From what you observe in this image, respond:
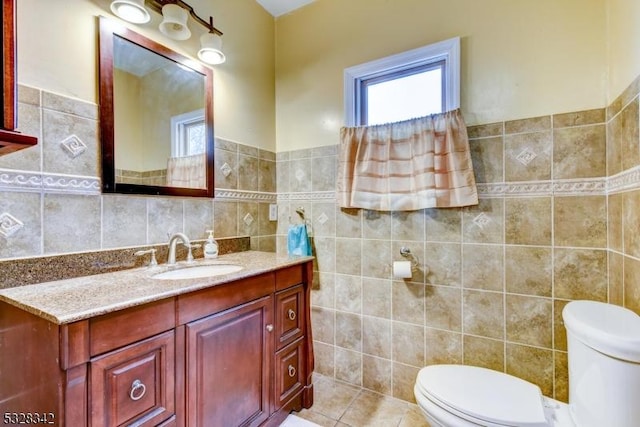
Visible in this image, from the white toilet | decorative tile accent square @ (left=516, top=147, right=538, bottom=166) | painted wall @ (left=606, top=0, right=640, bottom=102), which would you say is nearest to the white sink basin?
the white toilet

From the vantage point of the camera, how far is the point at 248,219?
204cm

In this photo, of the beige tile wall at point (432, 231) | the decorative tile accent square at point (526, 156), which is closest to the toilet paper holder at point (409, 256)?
the beige tile wall at point (432, 231)

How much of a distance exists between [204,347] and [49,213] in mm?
811

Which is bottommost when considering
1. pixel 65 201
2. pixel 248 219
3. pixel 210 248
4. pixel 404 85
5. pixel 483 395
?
pixel 483 395

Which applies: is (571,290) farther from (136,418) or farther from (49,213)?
(49,213)

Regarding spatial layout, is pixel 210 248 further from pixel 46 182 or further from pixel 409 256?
pixel 409 256

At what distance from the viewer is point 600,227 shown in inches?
53.9

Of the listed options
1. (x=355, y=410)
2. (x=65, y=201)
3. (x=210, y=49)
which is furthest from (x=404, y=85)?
(x=355, y=410)

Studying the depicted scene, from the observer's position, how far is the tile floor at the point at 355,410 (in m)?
1.62

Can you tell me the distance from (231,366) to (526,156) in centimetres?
172

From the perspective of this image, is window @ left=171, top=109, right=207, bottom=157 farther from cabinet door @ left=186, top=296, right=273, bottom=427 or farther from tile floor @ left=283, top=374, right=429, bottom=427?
tile floor @ left=283, top=374, right=429, bottom=427

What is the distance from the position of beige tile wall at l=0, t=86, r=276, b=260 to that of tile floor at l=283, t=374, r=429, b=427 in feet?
4.04

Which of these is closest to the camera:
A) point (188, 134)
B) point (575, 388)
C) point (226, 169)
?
point (575, 388)

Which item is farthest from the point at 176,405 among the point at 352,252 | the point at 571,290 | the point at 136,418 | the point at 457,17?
the point at 457,17
